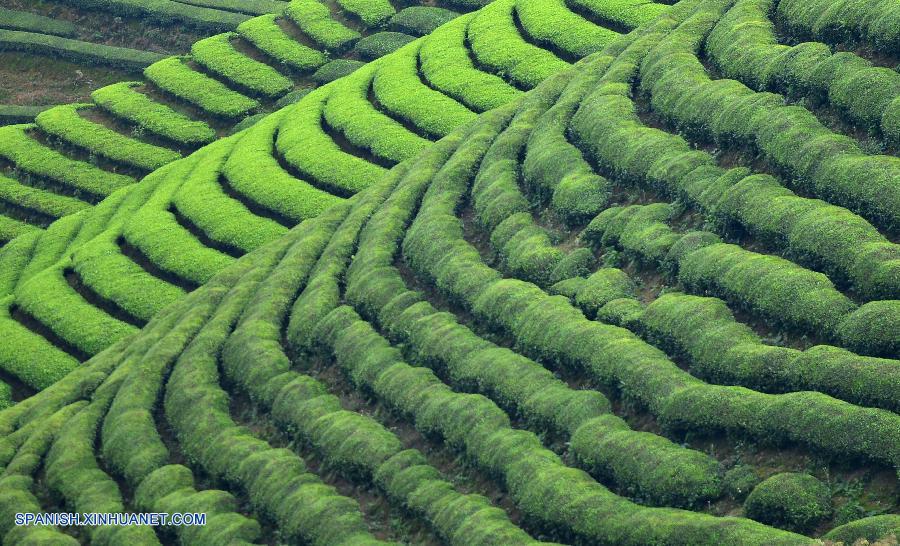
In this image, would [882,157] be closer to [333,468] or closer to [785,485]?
[785,485]

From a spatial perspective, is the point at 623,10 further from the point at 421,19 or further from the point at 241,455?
the point at 241,455

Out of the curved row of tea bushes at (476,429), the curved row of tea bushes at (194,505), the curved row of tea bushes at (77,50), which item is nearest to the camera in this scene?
the curved row of tea bushes at (476,429)

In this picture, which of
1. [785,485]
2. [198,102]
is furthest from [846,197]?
[198,102]

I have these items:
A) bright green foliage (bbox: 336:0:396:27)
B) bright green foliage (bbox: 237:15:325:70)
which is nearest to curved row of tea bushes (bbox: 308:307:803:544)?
bright green foliage (bbox: 237:15:325:70)

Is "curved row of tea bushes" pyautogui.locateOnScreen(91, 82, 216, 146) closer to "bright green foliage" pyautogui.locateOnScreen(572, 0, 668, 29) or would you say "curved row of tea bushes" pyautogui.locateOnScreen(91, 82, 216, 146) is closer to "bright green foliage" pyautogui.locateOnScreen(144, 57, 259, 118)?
"bright green foliage" pyautogui.locateOnScreen(144, 57, 259, 118)

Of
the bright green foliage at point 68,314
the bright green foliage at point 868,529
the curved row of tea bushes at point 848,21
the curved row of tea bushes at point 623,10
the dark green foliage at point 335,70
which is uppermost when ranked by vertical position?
the curved row of tea bushes at point 623,10

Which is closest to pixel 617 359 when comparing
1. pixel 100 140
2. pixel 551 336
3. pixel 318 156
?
pixel 551 336

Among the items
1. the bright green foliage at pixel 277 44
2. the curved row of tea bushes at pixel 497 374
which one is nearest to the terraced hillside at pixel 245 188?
the bright green foliage at pixel 277 44

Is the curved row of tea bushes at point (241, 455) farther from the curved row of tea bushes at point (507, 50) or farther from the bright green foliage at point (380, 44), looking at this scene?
the bright green foliage at point (380, 44)
